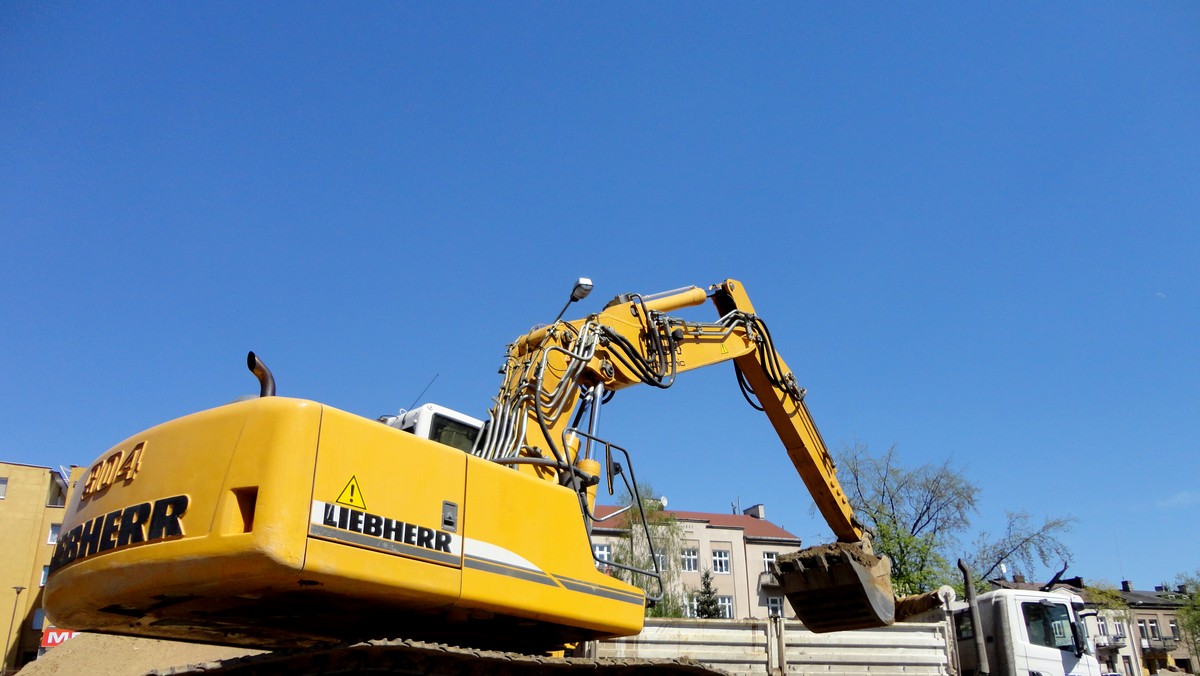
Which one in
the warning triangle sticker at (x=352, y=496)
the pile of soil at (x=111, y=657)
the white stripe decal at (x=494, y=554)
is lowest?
the pile of soil at (x=111, y=657)

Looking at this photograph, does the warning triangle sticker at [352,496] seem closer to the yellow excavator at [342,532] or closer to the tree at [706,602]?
the yellow excavator at [342,532]

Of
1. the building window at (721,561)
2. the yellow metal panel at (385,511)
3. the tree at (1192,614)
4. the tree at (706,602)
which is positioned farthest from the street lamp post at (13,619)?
the tree at (1192,614)

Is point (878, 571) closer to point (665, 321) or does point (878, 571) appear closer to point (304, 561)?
point (665, 321)

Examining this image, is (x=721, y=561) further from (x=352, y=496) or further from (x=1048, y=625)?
(x=352, y=496)

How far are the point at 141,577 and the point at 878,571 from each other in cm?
711

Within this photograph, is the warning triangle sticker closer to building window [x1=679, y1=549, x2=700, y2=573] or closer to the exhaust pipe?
the exhaust pipe

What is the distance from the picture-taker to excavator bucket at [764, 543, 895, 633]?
909cm

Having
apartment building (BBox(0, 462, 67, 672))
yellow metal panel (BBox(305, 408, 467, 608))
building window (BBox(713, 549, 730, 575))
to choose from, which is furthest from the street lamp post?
yellow metal panel (BBox(305, 408, 467, 608))

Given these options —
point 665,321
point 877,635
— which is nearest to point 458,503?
point 665,321

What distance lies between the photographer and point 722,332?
9750 mm

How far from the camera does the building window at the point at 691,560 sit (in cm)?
5306

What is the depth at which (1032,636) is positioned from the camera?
11180 mm

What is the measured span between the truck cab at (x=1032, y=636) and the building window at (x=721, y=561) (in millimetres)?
43879

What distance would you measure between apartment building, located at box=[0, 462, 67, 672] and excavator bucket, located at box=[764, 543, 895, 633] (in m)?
37.4
